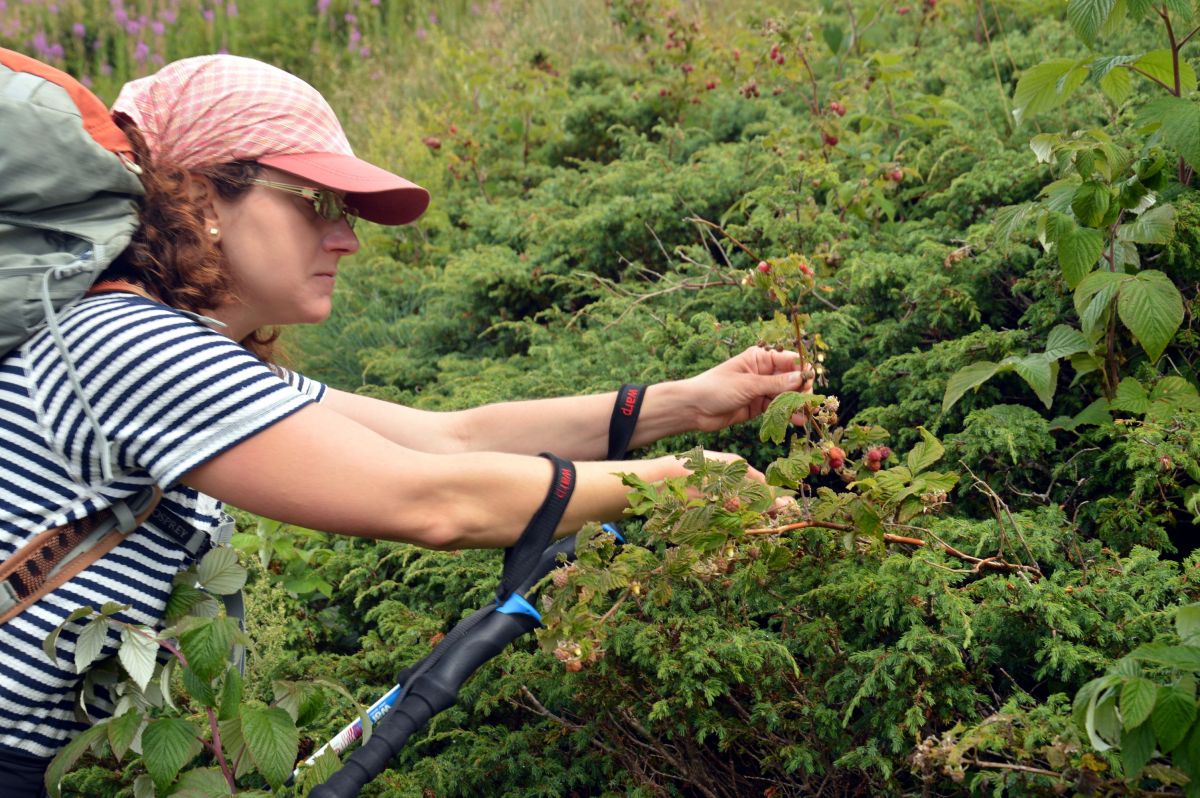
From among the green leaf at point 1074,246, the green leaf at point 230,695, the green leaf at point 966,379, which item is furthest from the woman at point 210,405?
the green leaf at point 1074,246

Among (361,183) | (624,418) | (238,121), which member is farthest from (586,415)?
(238,121)

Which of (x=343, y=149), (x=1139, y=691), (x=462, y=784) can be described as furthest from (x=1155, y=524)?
(x=343, y=149)

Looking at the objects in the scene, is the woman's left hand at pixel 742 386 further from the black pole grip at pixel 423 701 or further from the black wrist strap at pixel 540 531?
the black pole grip at pixel 423 701

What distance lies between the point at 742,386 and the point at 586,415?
384 mm

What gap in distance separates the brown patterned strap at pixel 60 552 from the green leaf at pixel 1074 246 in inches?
71.3

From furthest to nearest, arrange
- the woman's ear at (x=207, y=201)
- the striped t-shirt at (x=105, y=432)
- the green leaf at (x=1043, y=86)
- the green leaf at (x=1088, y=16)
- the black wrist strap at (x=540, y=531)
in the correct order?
the green leaf at (x=1043, y=86)
the green leaf at (x=1088, y=16)
the woman's ear at (x=207, y=201)
the black wrist strap at (x=540, y=531)
the striped t-shirt at (x=105, y=432)

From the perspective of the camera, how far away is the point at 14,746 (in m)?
2.00

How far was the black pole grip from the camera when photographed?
1.90m

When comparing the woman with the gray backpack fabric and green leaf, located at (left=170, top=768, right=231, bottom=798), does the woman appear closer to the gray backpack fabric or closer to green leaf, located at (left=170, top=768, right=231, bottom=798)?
the gray backpack fabric

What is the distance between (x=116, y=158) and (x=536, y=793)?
1420 millimetres

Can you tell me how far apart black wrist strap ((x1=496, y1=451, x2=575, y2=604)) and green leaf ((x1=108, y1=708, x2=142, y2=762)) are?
0.66 m

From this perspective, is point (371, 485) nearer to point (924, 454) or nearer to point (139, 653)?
point (139, 653)

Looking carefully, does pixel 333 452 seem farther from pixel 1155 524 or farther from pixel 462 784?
pixel 1155 524

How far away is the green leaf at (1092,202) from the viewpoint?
2.30m
